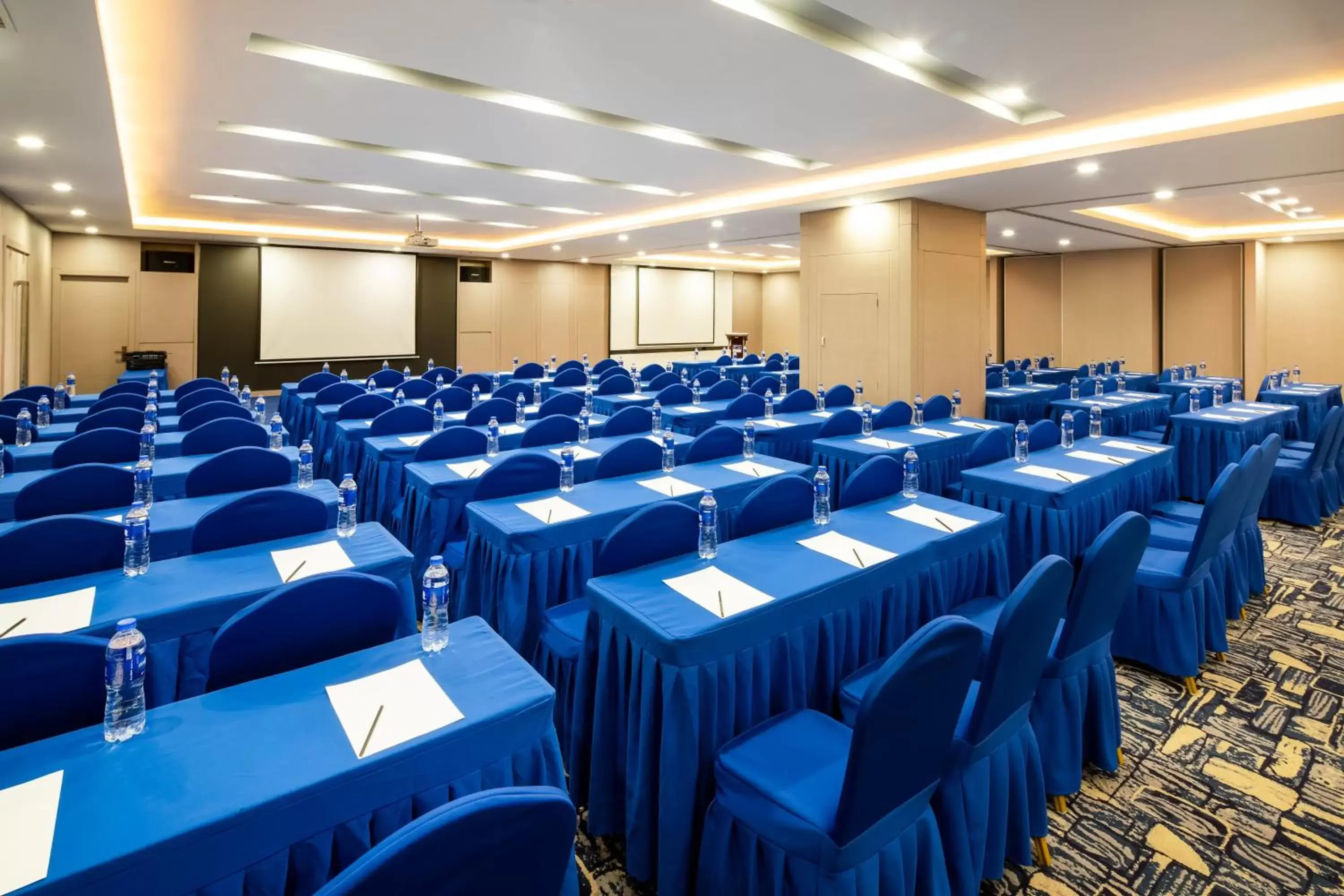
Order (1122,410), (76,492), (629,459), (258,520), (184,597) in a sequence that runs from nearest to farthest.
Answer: (184,597) → (258,520) → (76,492) → (629,459) → (1122,410)

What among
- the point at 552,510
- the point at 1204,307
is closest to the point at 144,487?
the point at 552,510

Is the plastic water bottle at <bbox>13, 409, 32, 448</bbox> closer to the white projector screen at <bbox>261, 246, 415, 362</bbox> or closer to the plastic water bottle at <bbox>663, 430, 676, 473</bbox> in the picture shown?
the plastic water bottle at <bbox>663, 430, 676, 473</bbox>

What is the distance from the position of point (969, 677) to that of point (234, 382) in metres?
11.1

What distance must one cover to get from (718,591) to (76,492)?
347 cm

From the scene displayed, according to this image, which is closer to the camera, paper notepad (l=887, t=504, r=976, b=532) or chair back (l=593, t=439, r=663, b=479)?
paper notepad (l=887, t=504, r=976, b=532)

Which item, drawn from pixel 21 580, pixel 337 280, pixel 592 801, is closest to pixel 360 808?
pixel 592 801

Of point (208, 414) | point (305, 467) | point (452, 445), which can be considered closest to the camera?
point (305, 467)

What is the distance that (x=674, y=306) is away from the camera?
21016 mm

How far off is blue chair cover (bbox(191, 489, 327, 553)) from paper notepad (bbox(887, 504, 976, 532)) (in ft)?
9.20

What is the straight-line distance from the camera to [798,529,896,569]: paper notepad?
2.85m

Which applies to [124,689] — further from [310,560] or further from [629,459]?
[629,459]

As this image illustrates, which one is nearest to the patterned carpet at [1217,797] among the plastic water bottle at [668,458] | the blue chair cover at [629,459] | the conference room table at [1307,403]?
the blue chair cover at [629,459]

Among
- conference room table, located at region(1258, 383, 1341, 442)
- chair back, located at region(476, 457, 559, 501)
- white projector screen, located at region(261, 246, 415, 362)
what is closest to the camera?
chair back, located at region(476, 457, 559, 501)

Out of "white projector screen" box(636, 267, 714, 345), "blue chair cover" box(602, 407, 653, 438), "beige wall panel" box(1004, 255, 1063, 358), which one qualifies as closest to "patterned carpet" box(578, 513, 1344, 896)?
"blue chair cover" box(602, 407, 653, 438)
